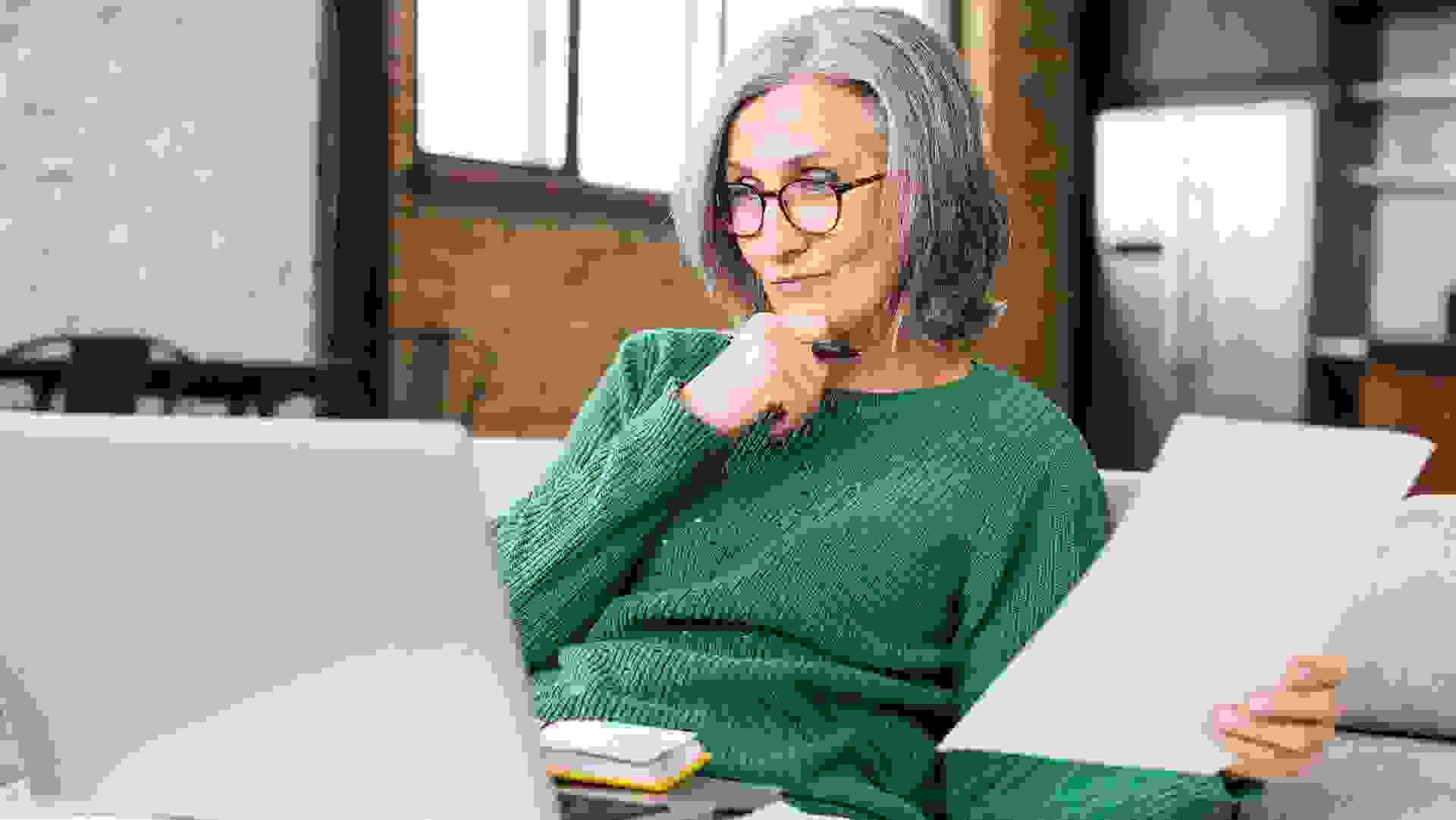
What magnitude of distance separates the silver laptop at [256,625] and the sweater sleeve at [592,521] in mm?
423

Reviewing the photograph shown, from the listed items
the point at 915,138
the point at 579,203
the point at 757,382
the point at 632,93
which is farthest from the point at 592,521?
the point at 632,93

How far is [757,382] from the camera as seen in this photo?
1.15 meters

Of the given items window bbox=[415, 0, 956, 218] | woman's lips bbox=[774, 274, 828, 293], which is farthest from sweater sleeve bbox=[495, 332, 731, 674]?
window bbox=[415, 0, 956, 218]

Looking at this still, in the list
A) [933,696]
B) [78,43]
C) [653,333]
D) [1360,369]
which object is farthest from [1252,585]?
[1360,369]

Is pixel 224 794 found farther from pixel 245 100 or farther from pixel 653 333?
pixel 245 100

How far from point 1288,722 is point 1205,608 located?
12cm

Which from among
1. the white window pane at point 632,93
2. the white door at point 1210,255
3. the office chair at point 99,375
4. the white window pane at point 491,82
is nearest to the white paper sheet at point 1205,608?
the office chair at point 99,375

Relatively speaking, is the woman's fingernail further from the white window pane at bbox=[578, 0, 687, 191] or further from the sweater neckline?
the white window pane at bbox=[578, 0, 687, 191]

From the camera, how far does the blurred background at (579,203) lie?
319cm

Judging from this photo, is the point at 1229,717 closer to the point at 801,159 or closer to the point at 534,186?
the point at 801,159

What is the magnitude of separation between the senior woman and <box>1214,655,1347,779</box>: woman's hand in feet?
0.63

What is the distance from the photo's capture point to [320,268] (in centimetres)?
383

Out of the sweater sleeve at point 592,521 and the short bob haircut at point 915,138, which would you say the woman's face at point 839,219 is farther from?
the sweater sleeve at point 592,521

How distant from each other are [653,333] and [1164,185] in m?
5.95
